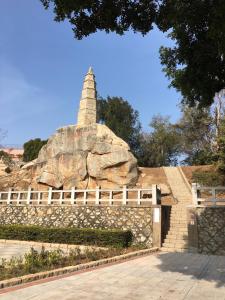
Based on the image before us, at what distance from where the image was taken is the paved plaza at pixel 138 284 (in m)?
7.89

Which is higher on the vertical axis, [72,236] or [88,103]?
[88,103]

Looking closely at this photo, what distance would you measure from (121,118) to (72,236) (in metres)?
35.3

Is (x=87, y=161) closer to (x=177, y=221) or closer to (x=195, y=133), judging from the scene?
(x=177, y=221)

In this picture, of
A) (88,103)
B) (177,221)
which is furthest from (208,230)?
(88,103)

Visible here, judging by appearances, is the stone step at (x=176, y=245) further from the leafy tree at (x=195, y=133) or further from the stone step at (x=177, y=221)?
the leafy tree at (x=195, y=133)

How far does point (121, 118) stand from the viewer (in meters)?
52.5

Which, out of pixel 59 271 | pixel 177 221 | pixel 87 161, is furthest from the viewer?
pixel 87 161

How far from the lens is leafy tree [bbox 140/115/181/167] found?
51312mm

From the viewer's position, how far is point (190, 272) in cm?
1127

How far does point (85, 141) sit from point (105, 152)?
250 centimetres

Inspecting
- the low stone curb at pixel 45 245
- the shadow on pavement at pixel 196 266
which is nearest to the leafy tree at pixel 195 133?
the low stone curb at pixel 45 245

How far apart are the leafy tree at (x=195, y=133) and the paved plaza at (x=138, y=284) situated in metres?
31.6

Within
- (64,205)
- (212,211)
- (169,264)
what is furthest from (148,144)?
(169,264)

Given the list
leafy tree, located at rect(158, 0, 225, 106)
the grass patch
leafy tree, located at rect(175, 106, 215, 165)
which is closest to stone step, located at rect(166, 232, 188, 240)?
the grass patch
